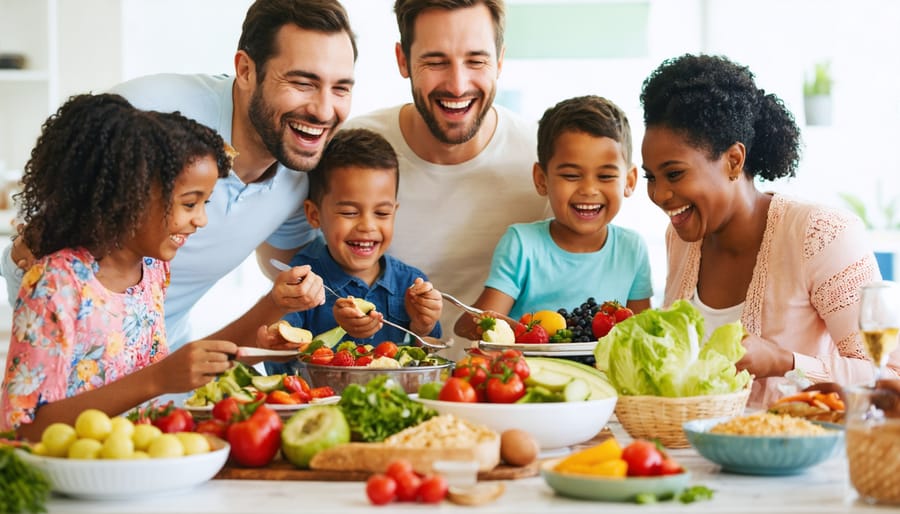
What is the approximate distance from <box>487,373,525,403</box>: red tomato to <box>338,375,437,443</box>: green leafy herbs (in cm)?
12

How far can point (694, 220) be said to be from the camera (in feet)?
9.78

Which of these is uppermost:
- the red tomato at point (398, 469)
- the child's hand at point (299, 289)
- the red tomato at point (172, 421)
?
the child's hand at point (299, 289)

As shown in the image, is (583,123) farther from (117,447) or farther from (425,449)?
(117,447)

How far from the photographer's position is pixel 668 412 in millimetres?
2006

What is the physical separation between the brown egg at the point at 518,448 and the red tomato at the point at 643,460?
7.5 inches

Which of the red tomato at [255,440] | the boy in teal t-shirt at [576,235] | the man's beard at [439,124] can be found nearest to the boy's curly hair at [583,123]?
the boy in teal t-shirt at [576,235]

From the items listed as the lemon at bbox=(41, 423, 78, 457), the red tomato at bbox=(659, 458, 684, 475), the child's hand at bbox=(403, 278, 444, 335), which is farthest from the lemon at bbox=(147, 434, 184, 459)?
the child's hand at bbox=(403, 278, 444, 335)

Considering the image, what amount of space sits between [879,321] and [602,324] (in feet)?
2.75

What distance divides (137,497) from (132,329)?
28.8 inches

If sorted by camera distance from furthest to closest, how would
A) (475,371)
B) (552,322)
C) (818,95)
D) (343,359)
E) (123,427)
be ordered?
(818,95) → (552,322) → (343,359) → (475,371) → (123,427)

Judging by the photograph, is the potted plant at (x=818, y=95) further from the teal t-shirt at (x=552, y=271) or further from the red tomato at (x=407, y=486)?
the red tomato at (x=407, y=486)

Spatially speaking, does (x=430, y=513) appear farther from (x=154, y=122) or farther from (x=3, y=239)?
(x=3, y=239)

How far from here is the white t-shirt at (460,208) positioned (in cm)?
349

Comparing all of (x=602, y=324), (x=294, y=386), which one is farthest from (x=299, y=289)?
(x=602, y=324)
